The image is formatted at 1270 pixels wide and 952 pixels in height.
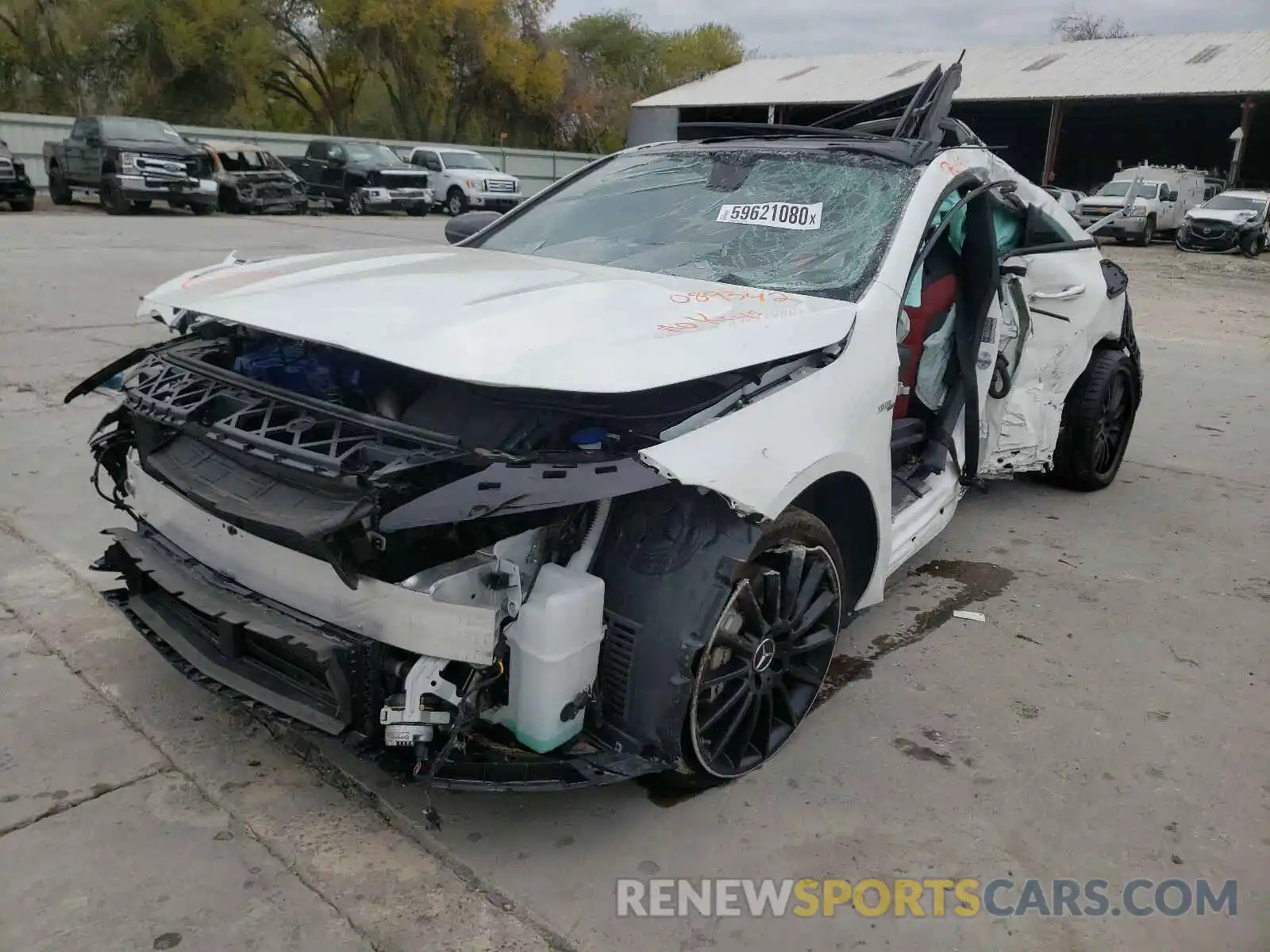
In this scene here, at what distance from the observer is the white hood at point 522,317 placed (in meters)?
2.23

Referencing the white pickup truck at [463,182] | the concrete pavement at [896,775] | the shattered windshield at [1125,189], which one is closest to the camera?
the concrete pavement at [896,775]

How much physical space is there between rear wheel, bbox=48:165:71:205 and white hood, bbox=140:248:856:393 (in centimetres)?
2001

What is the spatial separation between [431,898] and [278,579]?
0.85 metres

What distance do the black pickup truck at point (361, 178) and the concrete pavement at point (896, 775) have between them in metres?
18.9

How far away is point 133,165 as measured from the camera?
714 inches

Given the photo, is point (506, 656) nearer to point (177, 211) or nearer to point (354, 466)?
point (354, 466)

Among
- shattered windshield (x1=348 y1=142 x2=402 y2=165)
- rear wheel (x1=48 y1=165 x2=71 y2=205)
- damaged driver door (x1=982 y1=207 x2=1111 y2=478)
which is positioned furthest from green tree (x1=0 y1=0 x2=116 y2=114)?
damaged driver door (x1=982 y1=207 x2=1111 y2=478)

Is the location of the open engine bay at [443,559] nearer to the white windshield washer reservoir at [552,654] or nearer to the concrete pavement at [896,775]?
the white windshield washer reservoir at [552,654]

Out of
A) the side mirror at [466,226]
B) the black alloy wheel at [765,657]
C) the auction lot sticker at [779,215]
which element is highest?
the auction lot sticker at [779,215]

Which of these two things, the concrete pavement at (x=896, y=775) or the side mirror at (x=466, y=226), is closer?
the concrete pavement at (x=896, y=775)

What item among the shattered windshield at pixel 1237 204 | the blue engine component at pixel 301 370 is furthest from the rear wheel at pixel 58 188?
the shattered windshield at pixel 1237 204

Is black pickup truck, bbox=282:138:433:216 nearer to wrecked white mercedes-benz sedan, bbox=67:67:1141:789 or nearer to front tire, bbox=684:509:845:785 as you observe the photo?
wrecked white mercedes-benz sedan, bbox=67:67:1141:789

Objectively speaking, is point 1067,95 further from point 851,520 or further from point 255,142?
point 851,520

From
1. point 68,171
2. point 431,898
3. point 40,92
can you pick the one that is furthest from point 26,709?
point 40,92
